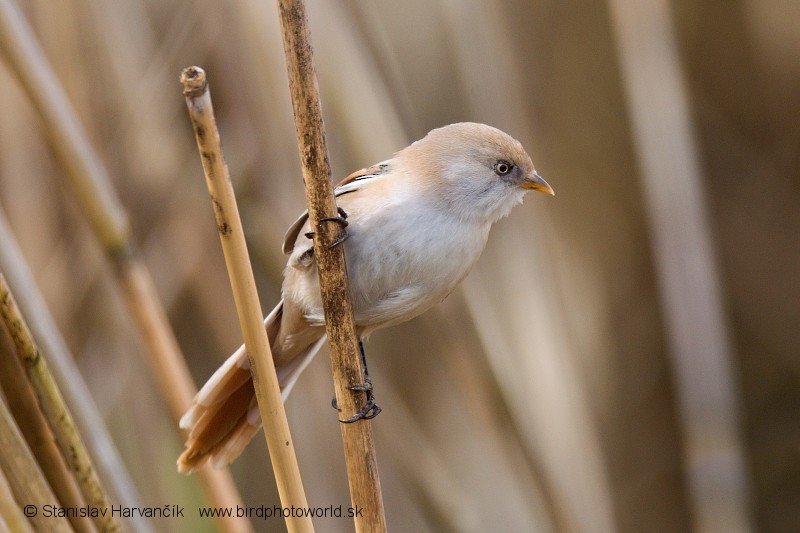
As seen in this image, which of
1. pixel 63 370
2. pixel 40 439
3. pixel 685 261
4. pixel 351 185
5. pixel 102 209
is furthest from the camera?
pixel 685 261

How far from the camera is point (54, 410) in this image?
4.06 ft

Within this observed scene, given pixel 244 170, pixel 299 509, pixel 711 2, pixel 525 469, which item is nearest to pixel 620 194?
pixel 711 2

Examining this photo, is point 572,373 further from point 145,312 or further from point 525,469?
point 145,312

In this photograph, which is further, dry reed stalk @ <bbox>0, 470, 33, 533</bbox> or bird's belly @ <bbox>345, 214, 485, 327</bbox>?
bird's belly @ <bbox>345, 214, 485, 327</bbox>

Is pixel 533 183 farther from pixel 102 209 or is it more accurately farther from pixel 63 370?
pixel 63 370

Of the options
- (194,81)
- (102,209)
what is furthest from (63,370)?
(194,81)

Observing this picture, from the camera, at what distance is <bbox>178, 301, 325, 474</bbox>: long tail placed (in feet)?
6.22

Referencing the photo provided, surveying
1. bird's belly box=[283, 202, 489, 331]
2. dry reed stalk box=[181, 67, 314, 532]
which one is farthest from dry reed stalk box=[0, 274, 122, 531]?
bird's belly box=[283, 202, 489, 331]

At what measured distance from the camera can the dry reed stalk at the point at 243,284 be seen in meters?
1.10

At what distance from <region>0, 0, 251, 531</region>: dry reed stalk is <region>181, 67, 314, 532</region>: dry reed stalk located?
0.57 meters

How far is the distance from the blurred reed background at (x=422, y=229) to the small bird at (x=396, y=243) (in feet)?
0.89

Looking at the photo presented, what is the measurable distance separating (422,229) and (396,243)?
0.08m

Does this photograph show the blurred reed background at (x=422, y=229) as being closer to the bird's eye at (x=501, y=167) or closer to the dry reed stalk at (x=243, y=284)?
the bird's eye at (x=501, y=167)

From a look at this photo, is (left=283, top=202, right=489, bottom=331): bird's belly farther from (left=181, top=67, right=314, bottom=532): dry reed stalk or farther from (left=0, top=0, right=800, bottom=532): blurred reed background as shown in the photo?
(left=181, top=67, right=314, bottom=532): dry reed stalk
